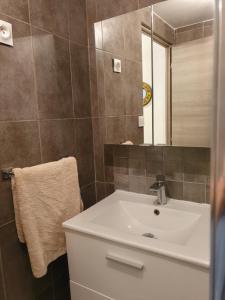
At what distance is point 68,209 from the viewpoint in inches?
46.8

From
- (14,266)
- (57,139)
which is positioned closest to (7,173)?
(57,139)

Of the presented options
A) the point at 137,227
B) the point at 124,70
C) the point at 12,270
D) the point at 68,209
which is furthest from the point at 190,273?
the point at 124,70

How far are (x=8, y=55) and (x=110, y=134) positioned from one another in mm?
649

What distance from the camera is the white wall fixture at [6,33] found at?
0.92 m

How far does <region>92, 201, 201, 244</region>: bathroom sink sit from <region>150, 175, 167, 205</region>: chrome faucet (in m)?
0.04

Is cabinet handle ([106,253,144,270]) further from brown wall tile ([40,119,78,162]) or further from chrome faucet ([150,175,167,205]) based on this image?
brown wall tile ([40,119,78,162])

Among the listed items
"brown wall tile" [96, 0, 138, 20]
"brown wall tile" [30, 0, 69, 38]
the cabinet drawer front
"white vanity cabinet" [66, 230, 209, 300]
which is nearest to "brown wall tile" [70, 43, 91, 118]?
"brown wall tile" [30, 0, 69, 38]

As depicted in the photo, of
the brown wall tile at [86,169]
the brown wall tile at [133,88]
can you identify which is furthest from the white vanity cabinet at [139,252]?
the brown wall tile at [133,88]

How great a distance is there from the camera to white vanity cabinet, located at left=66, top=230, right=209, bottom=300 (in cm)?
80

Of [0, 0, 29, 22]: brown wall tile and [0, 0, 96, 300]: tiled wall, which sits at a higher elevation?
[0, 0, 29, 22]: brown wall tile

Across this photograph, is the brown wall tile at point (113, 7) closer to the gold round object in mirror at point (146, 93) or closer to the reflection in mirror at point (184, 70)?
the reflection in mirror at point (184, 70)

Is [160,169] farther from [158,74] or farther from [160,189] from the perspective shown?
[158,74]

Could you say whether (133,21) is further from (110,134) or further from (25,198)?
(25,198)

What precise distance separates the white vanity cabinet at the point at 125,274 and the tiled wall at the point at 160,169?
458 millimetres
